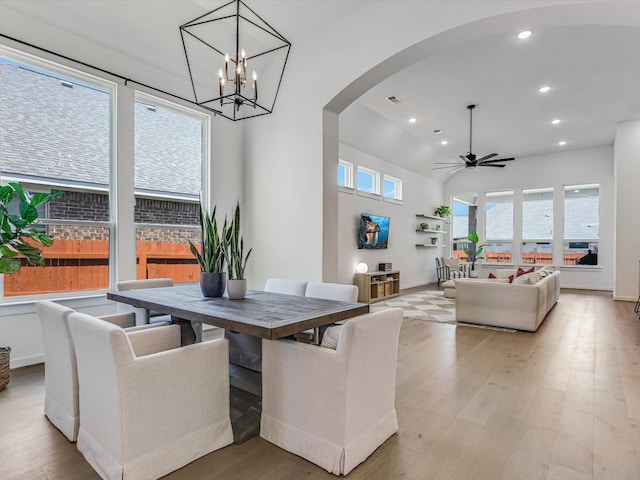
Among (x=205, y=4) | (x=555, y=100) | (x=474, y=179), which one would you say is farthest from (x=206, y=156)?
(x=474, y=179)

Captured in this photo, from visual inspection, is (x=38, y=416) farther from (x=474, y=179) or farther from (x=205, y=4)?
(x=474, y=179)

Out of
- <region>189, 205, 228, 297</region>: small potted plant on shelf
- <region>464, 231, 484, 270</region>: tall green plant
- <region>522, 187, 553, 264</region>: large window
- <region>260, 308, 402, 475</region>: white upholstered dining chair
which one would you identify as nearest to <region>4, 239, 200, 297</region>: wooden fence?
<region>189, 205, 228, 297</region>: small potted plant on shelf

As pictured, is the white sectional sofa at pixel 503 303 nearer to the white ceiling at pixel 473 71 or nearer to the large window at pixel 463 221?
the white ceiling at pixel 473 71

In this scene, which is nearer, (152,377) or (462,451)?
(152,377)

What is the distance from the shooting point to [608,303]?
23.1ft

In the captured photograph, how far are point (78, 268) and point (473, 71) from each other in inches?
222

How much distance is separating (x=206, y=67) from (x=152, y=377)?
3.99 m

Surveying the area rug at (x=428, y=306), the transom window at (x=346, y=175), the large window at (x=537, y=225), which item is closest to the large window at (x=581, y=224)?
the large window at (x=537, y=225)

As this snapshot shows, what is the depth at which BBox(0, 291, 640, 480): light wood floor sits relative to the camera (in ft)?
5.94

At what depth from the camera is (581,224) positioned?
9.35 m

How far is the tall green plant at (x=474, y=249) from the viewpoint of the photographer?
9.82 m

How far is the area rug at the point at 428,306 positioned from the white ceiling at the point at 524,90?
339 cm

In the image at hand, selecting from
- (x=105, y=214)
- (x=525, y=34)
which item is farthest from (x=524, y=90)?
(x=105, y=214)

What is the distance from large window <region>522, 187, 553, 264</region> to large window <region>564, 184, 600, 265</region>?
0.37 m
